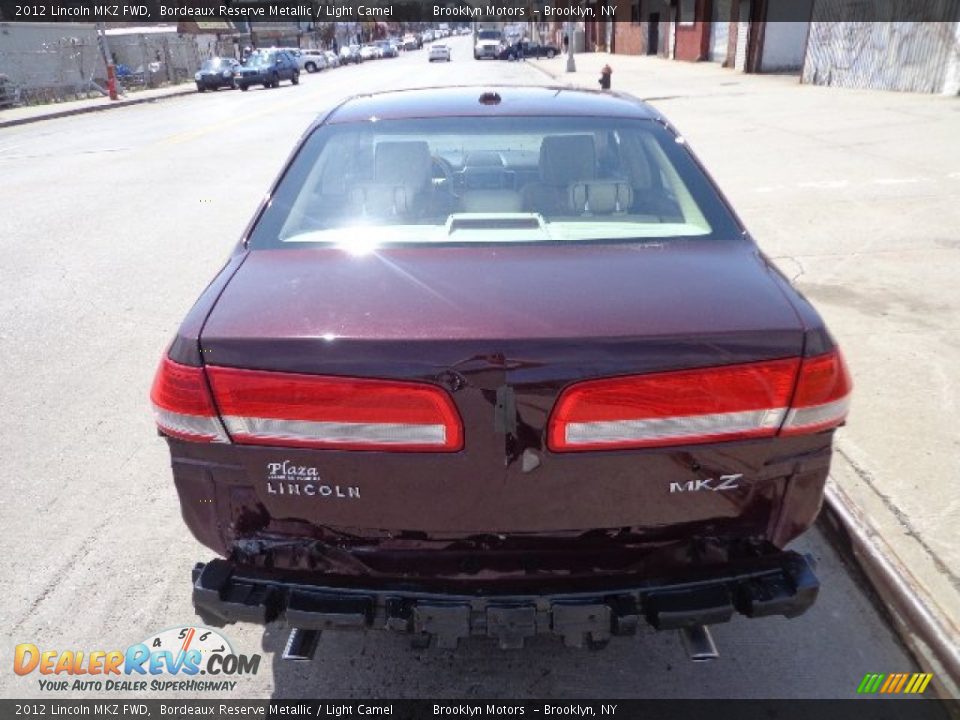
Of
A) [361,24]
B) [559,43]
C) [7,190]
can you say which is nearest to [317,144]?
[7,190]

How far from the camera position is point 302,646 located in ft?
7.13

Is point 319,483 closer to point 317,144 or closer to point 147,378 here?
point 317,144

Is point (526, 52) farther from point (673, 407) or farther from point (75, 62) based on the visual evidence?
point (673, 407)

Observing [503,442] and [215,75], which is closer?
[503,442]

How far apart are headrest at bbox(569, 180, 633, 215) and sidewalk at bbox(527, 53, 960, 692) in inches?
61.5

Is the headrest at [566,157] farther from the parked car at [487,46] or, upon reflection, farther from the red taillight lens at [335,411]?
the parked car at [487,46]

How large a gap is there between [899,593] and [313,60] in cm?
5584

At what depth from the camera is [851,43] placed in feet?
65.4

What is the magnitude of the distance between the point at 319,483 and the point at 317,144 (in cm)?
164

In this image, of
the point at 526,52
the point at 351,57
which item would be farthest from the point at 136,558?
the point at 351,57

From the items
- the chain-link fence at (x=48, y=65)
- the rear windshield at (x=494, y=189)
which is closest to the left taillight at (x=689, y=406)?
the rear windshield at (x=494, y=189)

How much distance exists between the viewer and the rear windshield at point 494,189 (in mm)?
2523

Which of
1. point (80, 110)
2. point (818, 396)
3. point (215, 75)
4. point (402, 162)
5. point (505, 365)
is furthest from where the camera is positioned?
point (215, 75)

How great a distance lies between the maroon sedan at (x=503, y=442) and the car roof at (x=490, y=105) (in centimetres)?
112
